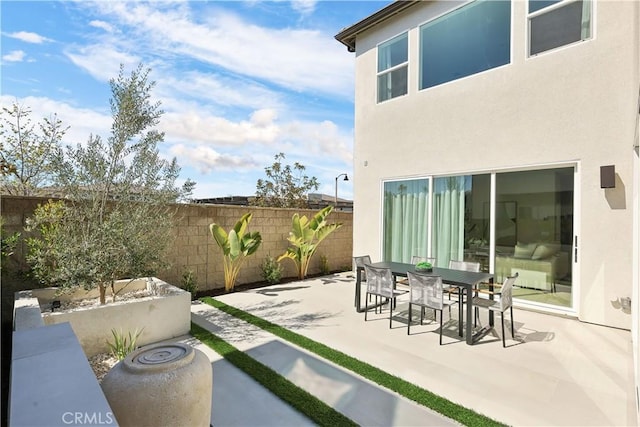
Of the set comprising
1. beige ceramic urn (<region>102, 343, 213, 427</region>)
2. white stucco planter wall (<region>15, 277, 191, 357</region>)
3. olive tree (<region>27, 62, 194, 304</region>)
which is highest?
olive tree (<region>27, 62, 194, 304</region>)

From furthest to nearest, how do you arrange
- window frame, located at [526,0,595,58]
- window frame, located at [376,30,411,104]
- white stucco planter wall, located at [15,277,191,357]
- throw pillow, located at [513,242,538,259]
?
window frame, located at [376,30,411,104], throw pillow, located at [513,242,538,259], window frame, located at [526,0,595,58], white stucco planter wall, located at [15,277,191,357]

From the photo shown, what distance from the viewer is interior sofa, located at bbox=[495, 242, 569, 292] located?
6805 mm

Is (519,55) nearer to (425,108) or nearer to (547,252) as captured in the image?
(425,108)

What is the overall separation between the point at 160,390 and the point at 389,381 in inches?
108

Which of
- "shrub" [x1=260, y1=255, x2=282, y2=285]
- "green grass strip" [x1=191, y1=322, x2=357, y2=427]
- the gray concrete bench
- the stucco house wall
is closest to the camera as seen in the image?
the gray concrete bench

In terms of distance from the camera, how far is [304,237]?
1040cm

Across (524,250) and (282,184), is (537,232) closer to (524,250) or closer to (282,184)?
(524,250)

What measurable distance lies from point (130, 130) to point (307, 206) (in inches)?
515

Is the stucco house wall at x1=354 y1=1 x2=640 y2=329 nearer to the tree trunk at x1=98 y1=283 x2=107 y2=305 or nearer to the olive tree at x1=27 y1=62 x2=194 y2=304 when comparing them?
the olive tree at x1=27 y1=62 x2=194 y2=304

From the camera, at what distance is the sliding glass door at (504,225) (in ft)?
22.2

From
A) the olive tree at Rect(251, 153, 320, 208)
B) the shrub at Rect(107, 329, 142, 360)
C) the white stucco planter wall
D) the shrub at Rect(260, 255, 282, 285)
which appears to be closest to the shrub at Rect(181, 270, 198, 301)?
the white stucco planter wall

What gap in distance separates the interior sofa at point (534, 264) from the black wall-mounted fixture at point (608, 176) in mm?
1511

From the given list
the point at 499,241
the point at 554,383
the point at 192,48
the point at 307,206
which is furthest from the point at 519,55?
the point at 307,206

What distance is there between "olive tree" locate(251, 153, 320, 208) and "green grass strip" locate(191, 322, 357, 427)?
44.8 ft
